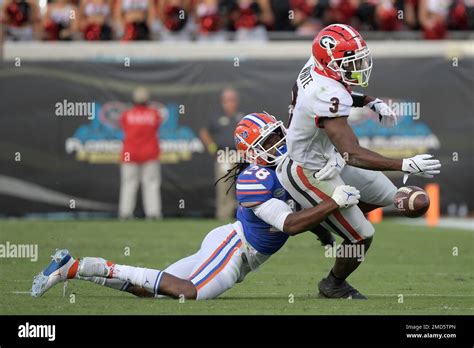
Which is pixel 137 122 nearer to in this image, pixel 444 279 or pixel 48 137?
pixel 48 137

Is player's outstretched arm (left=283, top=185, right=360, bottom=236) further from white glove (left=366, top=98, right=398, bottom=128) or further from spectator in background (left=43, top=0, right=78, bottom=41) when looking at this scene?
spectator in background (left=43, top=0, right=78, bottom=41)

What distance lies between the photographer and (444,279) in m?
9.29

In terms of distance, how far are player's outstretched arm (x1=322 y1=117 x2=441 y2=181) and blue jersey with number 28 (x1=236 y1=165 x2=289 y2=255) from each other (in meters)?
0.61

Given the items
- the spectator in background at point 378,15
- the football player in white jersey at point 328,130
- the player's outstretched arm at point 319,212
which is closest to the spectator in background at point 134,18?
the spectator in background at point 378,15

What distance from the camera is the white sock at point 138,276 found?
7.51m

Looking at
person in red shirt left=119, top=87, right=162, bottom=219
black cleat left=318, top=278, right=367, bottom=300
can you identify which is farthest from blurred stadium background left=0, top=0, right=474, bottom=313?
black cleat left=318, top=278, right=367, bottom=300

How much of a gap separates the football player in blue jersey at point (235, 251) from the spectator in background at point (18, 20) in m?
9.85

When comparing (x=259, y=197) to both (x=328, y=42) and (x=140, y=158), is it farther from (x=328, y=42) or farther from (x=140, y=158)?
(x=140, y=158)

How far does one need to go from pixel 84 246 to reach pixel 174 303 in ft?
14.6

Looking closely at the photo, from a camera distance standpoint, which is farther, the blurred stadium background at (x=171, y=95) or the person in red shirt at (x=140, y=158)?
the blurred stadium background at (x=171, y=95)

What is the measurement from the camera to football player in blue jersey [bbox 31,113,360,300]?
744cm

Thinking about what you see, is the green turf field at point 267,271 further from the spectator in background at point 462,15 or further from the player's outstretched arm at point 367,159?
the spectator in background at point 462,15

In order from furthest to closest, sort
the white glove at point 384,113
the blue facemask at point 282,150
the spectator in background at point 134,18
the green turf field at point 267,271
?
the spectator in background at point 134,18, the white glove at point 384,113, the blue facemask at point 282,150, the green turf field at point 267,271
